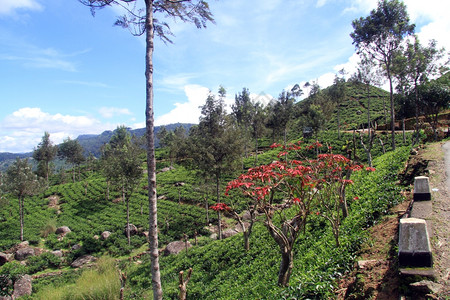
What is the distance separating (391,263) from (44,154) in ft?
174

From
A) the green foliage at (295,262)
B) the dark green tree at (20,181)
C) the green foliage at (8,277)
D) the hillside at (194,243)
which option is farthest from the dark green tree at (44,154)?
the green foliage at (295,262)

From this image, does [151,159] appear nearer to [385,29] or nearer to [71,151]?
[385,29]

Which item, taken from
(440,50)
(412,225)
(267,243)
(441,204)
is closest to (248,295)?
(267,243)

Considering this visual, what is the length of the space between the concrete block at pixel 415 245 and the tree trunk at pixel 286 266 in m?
2.25

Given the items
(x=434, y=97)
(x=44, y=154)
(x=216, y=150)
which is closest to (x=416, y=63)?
(x=434, y=97)

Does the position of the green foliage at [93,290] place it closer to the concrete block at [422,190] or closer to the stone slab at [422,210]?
the stone slab at [422,210]

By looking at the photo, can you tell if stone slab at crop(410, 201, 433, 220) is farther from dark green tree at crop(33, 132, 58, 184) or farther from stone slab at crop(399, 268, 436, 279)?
dark green tree at crop(33, 132, 58, 184)

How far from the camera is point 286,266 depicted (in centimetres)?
605

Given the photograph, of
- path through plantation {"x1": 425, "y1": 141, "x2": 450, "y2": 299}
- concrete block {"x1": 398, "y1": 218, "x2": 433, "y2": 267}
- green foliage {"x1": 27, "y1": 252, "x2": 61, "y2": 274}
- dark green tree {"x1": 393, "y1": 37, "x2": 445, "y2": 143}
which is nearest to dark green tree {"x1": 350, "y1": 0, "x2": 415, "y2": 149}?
dark green tree {"x1": 393, "y1": 37, "x2": 445, "y2": 143}

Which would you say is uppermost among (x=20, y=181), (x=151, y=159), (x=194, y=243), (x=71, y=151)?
(x=71, y=151)

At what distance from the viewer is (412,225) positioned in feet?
15.0

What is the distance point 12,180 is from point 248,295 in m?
27.7

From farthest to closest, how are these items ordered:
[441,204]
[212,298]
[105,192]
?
1. [105,192]
2. [212,298]
3. [441,204]

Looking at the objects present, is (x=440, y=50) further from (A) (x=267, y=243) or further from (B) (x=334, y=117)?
(B) (x=334, y=117)
